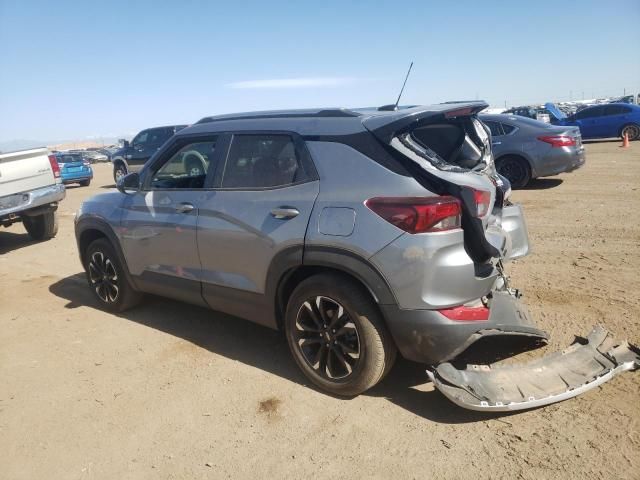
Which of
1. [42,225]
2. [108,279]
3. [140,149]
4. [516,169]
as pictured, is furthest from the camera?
[140,149]

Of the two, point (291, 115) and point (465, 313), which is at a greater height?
point (291, 115)

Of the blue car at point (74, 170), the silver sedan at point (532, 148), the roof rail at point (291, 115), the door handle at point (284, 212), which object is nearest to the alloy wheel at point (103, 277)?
the roof rail at point (291, 115)

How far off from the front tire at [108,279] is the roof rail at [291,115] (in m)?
1.69

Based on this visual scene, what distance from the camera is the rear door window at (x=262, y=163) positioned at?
3375mm

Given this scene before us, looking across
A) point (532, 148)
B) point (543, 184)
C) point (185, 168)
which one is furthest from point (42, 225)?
point (543, 184)

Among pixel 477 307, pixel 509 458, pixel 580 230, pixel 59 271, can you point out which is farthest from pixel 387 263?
pixel 59 271

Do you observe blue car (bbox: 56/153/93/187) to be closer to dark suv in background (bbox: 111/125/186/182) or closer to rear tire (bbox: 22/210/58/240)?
dark suv in background (bbox: 111/125/186/182)

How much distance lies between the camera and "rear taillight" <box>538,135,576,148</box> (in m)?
9.69

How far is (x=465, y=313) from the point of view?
2.90m

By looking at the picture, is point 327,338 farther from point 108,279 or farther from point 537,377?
point 108,279

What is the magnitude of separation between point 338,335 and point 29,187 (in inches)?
287

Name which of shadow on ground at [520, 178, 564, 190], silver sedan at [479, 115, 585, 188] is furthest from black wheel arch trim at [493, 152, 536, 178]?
shadow on ground at [520, 178, 564, 190]

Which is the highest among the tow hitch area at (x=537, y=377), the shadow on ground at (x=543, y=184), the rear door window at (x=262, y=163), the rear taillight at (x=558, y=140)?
the rear door window at (x=262, y=163)

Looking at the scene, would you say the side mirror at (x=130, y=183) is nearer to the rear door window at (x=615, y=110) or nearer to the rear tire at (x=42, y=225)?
the rear tire at (x=42, y=225)
